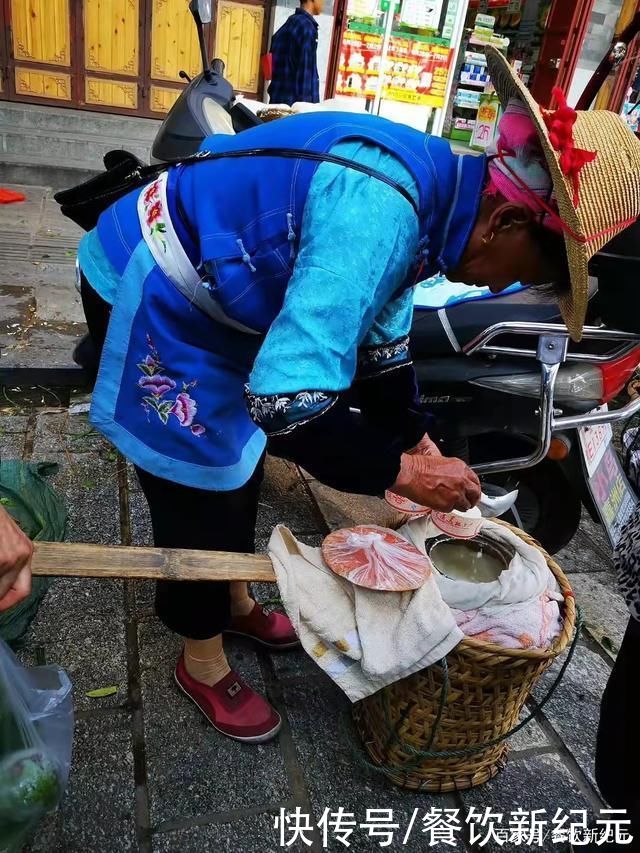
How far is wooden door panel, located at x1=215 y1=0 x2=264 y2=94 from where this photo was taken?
7.49 m

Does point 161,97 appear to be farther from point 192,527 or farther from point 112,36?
point 192,527

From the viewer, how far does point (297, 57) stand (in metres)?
6.11

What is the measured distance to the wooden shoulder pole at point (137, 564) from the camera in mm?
1233

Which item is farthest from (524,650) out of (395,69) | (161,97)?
(395,69)

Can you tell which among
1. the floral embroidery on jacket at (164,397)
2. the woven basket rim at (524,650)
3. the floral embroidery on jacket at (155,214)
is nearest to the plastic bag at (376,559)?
the woven basket rim at (524,650)

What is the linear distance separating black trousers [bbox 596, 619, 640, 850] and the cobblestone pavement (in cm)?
34

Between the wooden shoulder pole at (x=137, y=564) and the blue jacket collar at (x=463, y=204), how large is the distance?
0.80 meters

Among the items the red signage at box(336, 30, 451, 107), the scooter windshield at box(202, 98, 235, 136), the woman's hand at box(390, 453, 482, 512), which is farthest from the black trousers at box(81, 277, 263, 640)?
the red signage at box(336, 30, 451, 107)

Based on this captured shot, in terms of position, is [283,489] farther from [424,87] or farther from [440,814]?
[424,87]

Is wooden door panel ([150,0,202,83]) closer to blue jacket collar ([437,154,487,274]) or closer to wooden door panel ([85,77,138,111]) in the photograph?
wooden door panel ([85,77,138,111])

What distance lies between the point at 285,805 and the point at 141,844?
37 cm

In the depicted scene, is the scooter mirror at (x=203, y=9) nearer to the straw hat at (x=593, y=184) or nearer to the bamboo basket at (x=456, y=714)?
the straw hat at (x=593, y=184)

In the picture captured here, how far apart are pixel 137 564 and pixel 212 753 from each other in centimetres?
80

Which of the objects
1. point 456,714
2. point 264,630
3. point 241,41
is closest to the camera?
point 456,714
